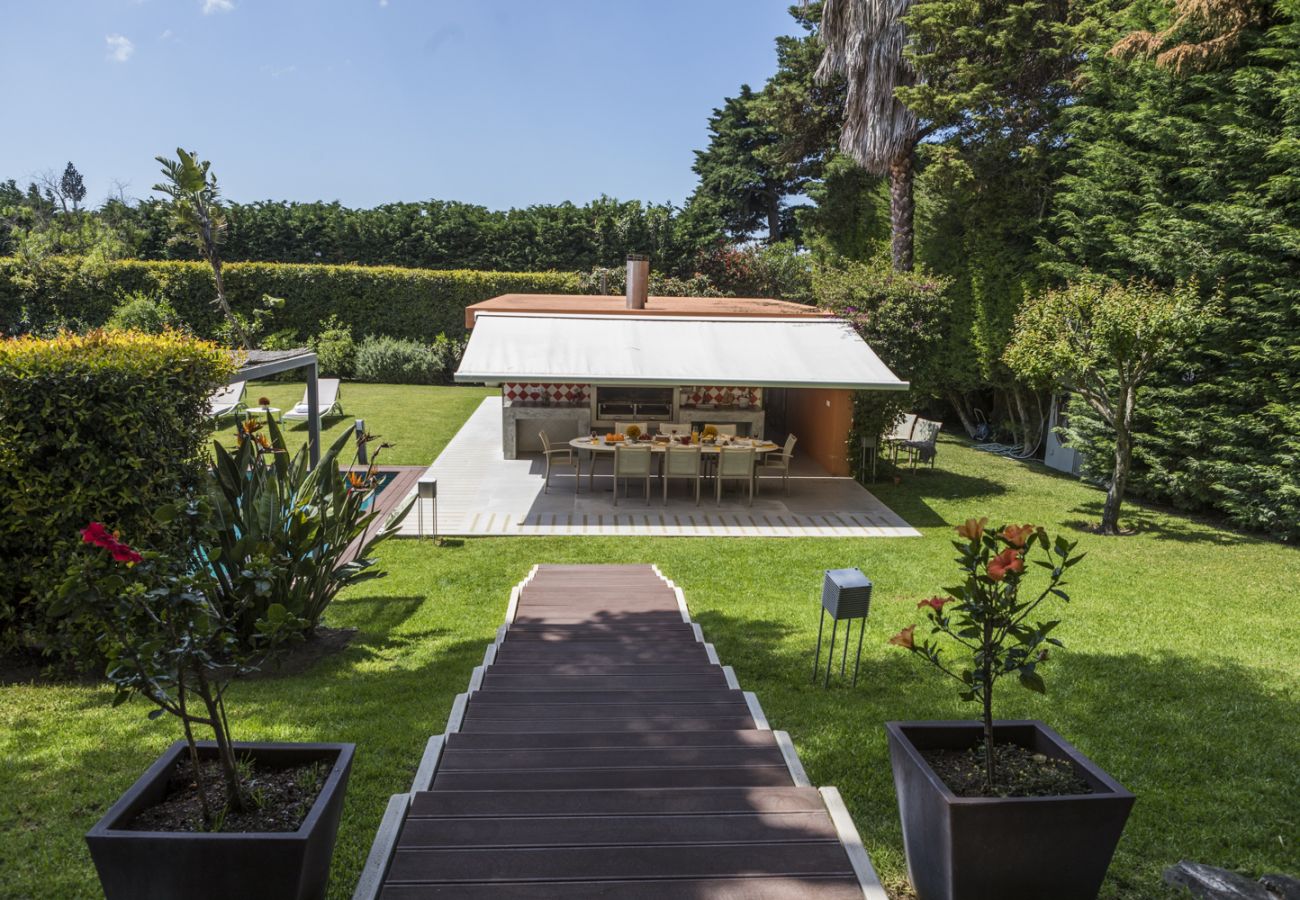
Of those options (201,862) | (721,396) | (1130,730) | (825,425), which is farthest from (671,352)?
(201,862)

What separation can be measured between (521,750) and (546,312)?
1214 centimetres

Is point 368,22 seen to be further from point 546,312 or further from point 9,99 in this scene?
point 9,99

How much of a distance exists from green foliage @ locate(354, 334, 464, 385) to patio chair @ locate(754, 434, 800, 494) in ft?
43.0

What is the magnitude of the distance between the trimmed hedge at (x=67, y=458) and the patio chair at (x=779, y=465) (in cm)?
915

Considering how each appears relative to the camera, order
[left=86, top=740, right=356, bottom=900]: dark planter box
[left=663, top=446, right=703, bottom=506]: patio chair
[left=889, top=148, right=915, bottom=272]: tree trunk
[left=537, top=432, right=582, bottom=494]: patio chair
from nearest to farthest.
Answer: [left=86, top=740, right=356, bottom=900]: dark planter box, [left=663, top=446, right=703, bottom=506]: patio chair, [left=537, top=432, right=582, bottom=494]: patio chair, [left=889, top=148, right=915, bottom=272]: tree trunk

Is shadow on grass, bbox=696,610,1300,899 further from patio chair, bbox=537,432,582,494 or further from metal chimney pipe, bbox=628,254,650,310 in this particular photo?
metal chimney pipe, bbox=628,254,650,310

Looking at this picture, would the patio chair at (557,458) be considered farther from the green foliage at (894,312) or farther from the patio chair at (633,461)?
the green foliage at (894,312)

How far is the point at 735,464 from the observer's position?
1297cm

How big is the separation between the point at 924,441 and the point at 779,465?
2726mm

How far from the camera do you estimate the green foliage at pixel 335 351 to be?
84.0ft

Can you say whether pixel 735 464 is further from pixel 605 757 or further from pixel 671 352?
pixel 605 757

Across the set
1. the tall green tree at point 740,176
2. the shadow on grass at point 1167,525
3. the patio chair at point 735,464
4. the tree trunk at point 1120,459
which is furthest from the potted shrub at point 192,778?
the tall green tree at point 740,176

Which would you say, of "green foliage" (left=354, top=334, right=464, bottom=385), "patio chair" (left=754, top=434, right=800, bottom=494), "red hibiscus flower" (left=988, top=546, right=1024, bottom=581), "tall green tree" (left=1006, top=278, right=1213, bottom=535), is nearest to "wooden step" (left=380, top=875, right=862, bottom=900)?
"red hibiscus flower" (left=988, top=546, right=1024, bottom=581)

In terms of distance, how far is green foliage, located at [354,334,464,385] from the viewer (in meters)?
25.8
